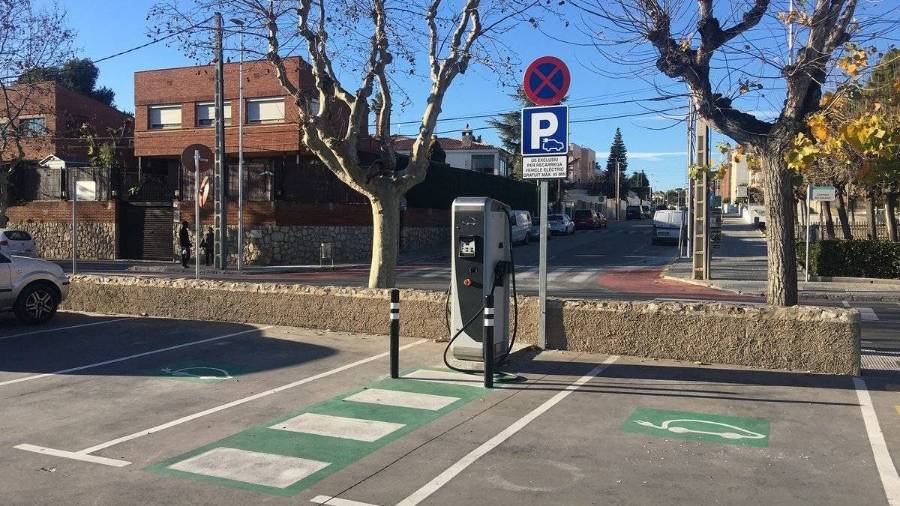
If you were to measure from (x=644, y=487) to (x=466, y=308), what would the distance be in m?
3.74

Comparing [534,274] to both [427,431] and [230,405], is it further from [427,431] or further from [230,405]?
[427,431]

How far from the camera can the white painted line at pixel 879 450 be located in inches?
181

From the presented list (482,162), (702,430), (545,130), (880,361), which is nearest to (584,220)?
(482,162)

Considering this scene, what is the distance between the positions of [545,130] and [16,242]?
85.6ft

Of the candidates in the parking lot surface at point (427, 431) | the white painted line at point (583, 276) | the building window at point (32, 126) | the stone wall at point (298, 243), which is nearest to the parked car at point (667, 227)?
the white painted line at point (583, 276)

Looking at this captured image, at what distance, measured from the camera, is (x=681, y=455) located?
5.25 meters

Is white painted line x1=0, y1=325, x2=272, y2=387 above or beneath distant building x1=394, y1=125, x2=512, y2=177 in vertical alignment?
beneath

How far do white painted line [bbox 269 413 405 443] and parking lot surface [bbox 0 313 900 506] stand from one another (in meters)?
0.02

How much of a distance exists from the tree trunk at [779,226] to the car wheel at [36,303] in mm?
10895

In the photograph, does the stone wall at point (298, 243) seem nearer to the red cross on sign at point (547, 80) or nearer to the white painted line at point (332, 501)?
the red cross on sign at point (547, 80)

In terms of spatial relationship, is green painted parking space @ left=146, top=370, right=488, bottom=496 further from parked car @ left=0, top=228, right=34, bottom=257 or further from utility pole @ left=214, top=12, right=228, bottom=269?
parked car @ left=0, top=228, right=34, bottom=257

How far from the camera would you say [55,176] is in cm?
3434

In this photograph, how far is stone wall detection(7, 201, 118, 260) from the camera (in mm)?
32156

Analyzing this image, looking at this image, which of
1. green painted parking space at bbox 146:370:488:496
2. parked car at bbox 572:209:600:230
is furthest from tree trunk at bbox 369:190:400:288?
parked car at bbox 572:209:600:230
